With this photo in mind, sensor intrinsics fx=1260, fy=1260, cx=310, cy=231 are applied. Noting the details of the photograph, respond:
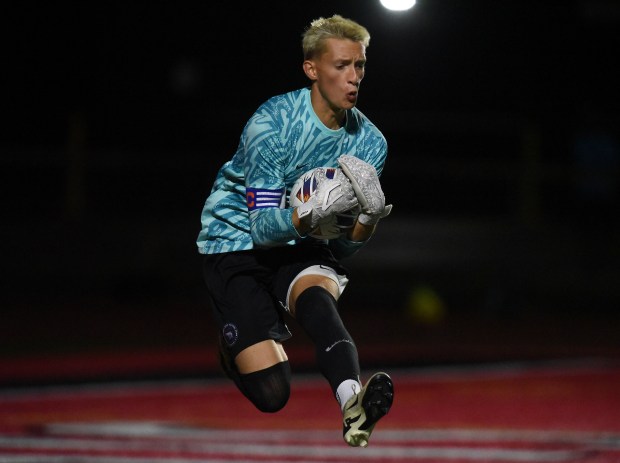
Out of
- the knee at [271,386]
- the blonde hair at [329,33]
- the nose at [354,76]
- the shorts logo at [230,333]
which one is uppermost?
the blonde hair at [329,33]

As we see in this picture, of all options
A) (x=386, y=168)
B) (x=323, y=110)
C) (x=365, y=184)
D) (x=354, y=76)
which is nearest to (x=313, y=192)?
(x=365, y=184)

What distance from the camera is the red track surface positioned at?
8.80 meters

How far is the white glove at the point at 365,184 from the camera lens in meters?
5.68

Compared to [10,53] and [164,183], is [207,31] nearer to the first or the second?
[10,53]

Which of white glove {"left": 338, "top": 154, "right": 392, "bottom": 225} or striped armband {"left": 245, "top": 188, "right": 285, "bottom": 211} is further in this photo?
striped armband {"left": 245, "top": 188, "right": 285, "bottom": 211}

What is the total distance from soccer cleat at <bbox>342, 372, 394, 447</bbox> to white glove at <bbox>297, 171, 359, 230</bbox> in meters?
0.79

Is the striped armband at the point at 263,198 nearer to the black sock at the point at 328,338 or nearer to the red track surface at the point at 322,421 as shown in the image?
the black sock at the point at 328,338

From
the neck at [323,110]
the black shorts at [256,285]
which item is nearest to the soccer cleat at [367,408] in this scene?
the black shorts at [256,285]

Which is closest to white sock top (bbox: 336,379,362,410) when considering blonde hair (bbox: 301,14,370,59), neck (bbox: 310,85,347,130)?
neck (bbox: 310,85,347,130)

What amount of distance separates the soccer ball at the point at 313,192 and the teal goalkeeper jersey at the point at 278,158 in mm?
97

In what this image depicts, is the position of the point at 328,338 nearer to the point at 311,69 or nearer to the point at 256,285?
the point at 256,285

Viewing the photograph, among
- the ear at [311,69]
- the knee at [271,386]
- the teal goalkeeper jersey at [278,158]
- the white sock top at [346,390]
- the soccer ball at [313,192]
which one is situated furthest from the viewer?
the knee at [271,386]

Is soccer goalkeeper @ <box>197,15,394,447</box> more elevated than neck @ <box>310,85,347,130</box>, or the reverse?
neck @ <box>310,85,347,130</box>

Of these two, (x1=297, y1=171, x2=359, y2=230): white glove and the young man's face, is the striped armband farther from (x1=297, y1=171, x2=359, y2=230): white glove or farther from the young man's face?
the young man's face
